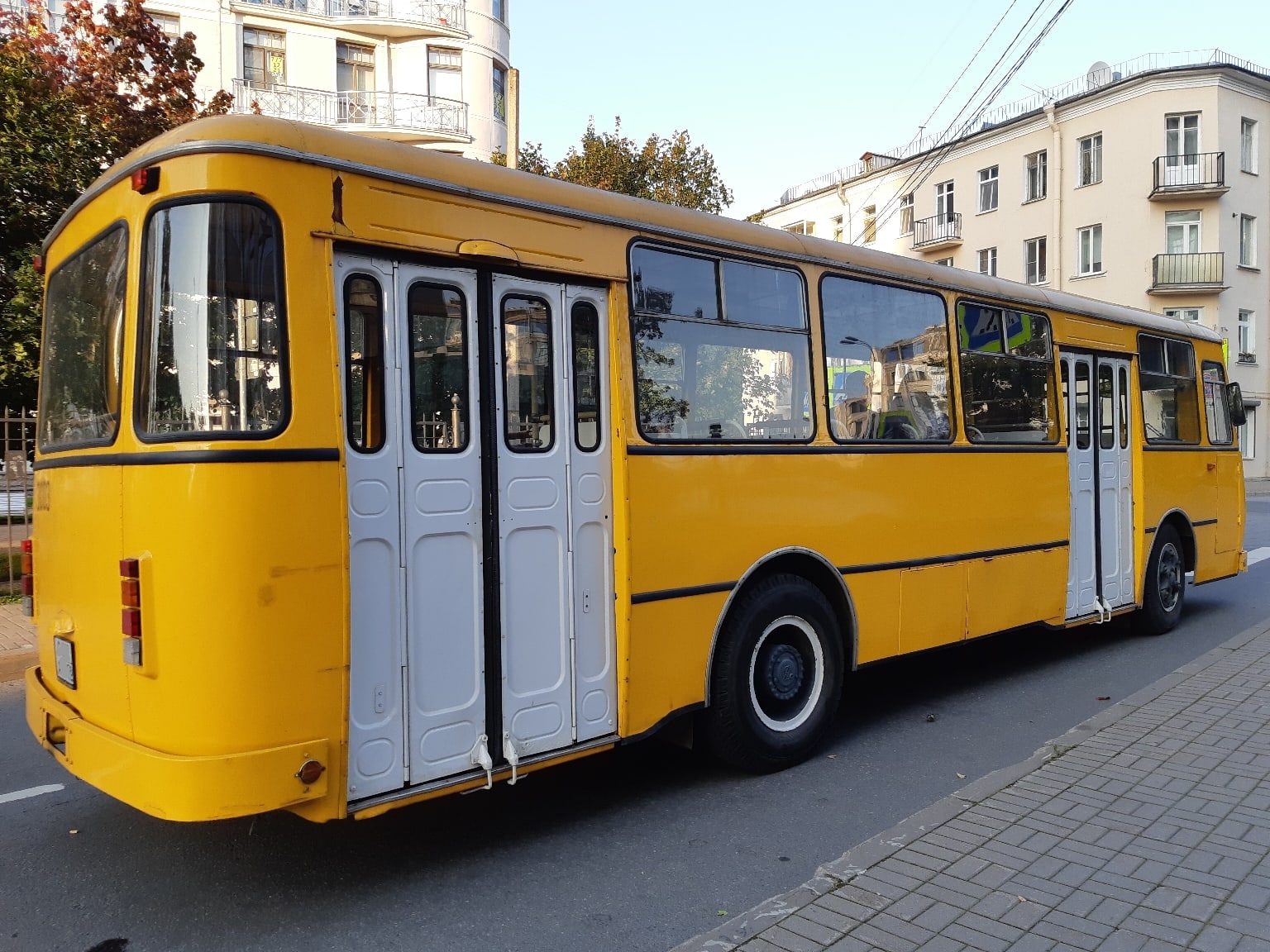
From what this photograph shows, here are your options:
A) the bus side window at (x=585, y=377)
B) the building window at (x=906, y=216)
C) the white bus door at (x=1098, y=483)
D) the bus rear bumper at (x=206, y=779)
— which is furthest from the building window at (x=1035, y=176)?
→ the bus rear bumper at (x=206, y=779)

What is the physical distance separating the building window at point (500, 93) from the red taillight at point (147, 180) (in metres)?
25.4

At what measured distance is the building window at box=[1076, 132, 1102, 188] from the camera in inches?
1356

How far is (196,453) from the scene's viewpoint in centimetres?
343

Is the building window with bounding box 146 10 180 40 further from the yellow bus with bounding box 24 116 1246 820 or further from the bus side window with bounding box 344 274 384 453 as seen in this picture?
the bus side window with bounding box 344 274 384 453

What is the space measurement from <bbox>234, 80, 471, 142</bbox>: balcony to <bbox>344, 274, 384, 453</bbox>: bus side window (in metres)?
24.0

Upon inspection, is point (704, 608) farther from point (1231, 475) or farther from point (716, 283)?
point (1231, 475)

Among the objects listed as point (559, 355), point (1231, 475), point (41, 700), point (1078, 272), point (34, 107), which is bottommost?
point (41, 700)

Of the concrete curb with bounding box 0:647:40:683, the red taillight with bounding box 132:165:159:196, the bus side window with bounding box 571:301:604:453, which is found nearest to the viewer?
the red taillight with bounding box 132:165:159:196

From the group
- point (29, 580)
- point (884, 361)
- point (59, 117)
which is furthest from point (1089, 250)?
point (29, 580)

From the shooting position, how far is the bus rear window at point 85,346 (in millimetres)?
3844

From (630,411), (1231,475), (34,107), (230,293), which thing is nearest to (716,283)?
(630,411)

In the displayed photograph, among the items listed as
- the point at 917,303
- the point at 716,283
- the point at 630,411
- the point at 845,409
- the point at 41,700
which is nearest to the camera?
the point at 41,700

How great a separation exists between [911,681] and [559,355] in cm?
451

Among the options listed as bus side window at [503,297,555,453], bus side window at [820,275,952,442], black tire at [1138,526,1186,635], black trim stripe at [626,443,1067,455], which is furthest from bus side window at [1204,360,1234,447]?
bus side window at [503,297,555,453]
